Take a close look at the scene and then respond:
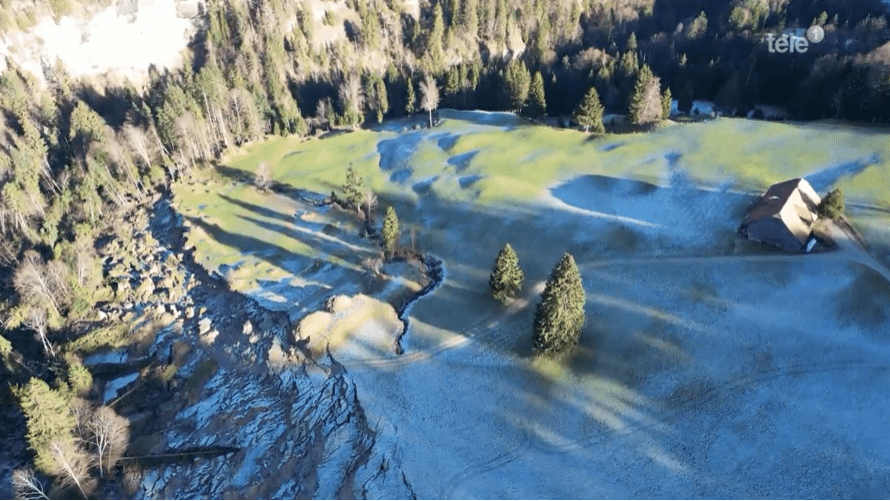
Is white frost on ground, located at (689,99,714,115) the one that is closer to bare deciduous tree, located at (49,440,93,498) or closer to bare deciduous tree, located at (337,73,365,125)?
bare deciduous tree, located at (337,73,365,125)

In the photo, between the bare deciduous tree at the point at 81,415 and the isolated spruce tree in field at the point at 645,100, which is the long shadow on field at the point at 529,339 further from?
the bare deciduous tree at the point at 81,415

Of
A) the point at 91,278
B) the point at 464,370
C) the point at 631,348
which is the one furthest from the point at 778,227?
the point at 91,278

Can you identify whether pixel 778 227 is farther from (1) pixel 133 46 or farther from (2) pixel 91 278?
(1) pixel 133 46

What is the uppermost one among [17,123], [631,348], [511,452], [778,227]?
[17,123]

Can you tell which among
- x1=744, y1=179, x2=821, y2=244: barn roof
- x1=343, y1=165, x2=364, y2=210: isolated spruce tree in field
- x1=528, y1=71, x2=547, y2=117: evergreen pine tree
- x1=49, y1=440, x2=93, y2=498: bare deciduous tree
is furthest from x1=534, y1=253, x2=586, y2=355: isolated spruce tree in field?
x1=528, y1=71, x2=547, y2=117: evergreen pine tree

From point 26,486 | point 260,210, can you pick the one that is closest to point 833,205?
point 260,210

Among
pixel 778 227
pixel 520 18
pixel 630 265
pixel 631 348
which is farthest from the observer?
pixel 520 18
